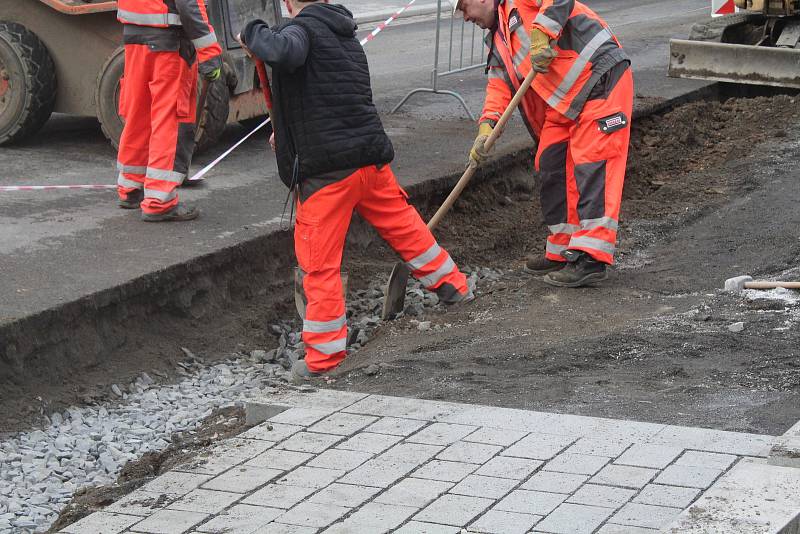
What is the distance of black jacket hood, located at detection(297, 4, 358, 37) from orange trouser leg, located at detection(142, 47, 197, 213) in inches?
66.6

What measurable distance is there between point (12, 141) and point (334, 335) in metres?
4.20

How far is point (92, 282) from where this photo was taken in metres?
5.95

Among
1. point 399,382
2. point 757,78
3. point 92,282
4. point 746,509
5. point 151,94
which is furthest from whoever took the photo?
point 757,78

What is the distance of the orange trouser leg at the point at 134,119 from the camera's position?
7000 millimetres

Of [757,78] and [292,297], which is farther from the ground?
[757,78]

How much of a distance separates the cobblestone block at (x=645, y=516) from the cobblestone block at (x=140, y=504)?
1.41 m

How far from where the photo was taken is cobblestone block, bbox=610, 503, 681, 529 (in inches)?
135

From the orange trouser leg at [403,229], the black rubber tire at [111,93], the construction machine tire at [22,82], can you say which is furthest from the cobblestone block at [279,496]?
the construction machine tire at [22,82]

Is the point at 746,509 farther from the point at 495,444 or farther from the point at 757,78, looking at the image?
the point at 757,78

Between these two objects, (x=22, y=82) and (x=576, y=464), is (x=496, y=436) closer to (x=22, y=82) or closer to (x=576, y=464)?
(x=576, y=464)

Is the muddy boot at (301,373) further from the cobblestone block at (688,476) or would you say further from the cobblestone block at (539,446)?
the cobblestone block at (688,476)

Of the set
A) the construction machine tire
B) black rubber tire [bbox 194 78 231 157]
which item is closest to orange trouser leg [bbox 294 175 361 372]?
black rubber tire [bbox 194 78 231 157]

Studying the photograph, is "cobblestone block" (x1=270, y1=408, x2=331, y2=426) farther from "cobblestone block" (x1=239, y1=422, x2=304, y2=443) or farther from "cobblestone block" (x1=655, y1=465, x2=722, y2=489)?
"cobblestone block" (x1=655, y1=465, x2=722, y2=489)

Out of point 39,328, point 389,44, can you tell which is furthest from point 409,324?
point 389,44
